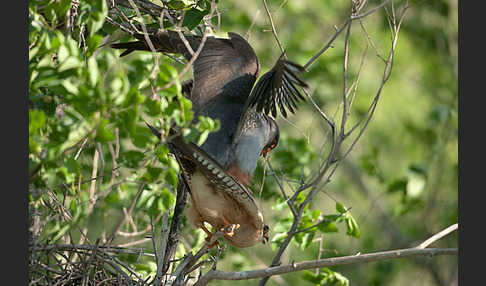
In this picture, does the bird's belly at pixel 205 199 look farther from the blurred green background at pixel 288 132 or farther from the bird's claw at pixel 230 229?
the blurred green background at pixel 288 132

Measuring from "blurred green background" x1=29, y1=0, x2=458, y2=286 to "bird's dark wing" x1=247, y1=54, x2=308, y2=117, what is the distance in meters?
0.45

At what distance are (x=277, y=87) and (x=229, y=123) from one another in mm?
696

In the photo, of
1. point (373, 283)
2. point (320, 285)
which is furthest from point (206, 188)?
point (373, 283)

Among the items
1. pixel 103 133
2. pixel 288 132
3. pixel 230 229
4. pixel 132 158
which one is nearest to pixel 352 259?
pixel 230 229

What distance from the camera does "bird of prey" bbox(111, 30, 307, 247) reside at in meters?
3.80

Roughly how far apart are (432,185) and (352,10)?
6999mm

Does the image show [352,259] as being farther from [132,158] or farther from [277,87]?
[132,158]

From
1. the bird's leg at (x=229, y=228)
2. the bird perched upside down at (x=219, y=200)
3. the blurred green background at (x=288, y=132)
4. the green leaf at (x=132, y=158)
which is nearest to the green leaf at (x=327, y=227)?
the blurred green background at (x=288, y=132)

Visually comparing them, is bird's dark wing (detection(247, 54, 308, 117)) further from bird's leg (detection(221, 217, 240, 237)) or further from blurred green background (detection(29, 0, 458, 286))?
bird's leg (detection(221, 217, 240, 237))

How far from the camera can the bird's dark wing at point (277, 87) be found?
3.26 metres

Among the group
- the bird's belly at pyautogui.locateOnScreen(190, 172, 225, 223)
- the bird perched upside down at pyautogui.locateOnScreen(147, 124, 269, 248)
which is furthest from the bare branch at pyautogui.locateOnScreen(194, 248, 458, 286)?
the bird's belly at pyautogui.locateOnScreen(190, 172, 225, 223)

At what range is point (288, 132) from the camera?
33.2 ft

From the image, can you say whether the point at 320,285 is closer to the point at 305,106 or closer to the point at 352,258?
the point at 352,258

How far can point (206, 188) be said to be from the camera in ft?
12.6
